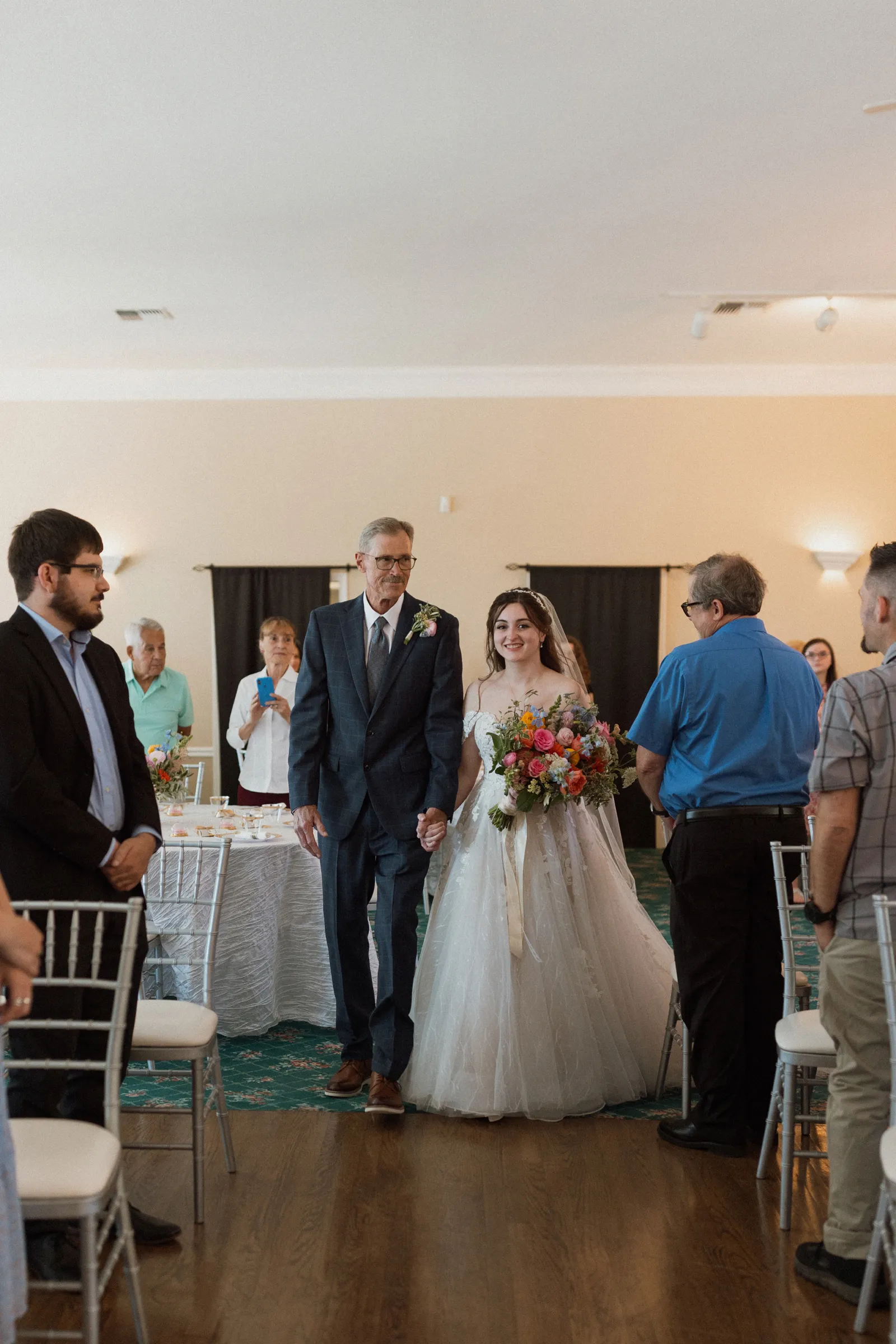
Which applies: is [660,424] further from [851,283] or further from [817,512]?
[851,283]

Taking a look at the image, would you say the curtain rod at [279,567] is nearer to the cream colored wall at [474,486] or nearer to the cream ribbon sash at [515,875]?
the cream colored wall at [474,486]

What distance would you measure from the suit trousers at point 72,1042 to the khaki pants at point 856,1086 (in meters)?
1.67

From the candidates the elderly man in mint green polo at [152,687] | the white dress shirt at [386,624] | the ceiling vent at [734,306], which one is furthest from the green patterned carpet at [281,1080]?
the ceiling vent at [734,306]

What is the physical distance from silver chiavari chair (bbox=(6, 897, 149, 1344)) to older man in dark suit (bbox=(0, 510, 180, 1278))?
6.6 inches

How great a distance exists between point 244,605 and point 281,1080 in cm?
580

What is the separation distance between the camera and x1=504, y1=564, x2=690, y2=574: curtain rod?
9602 millimetres

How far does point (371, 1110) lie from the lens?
387 cm

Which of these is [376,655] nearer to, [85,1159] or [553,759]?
[553,759]

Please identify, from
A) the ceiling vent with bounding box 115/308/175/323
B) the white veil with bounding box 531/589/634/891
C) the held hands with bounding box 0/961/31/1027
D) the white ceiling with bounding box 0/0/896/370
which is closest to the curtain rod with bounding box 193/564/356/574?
the white ceiling with bounding box 0/0/896/370

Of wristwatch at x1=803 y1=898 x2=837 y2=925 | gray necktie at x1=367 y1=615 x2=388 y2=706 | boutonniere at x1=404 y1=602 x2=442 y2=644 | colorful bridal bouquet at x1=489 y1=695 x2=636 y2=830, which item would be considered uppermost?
boutonniere at x1=404 y1=602 x2=442 y2=644

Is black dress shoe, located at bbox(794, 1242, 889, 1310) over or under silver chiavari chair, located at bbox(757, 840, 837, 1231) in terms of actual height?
under

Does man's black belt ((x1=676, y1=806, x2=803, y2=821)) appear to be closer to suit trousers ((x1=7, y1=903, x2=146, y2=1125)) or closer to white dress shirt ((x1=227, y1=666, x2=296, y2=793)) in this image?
suit trousers ((x1=7, y1=903, x2=146, y2=1125))

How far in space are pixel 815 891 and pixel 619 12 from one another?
3.44 metres

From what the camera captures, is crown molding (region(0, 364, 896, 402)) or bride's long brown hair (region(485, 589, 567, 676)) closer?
bride's long brown hair (region(485, 589, 567, 676))
